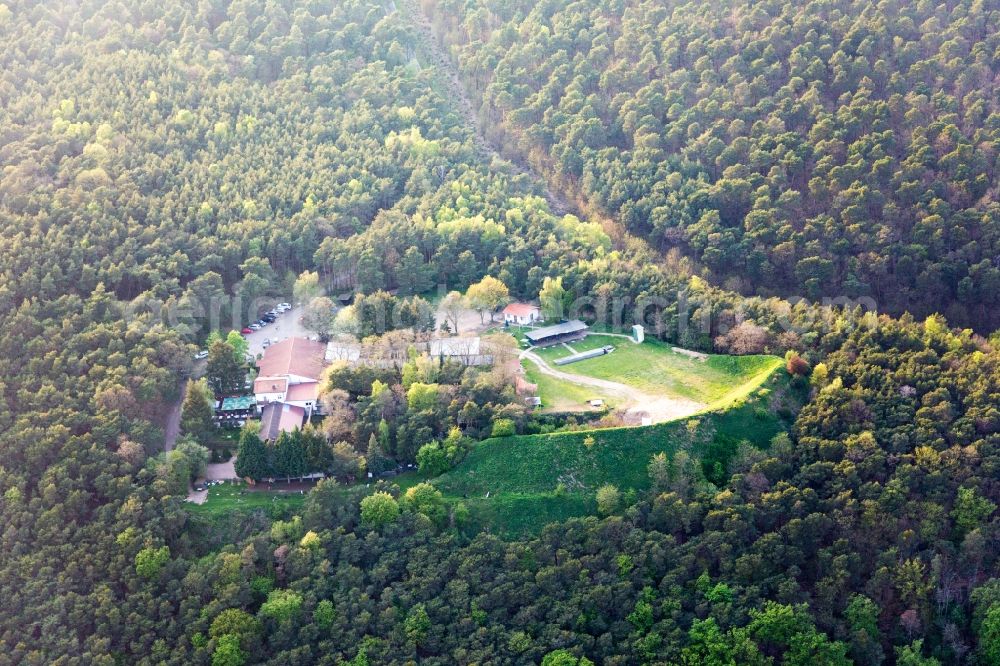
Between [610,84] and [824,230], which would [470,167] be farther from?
[824,230]

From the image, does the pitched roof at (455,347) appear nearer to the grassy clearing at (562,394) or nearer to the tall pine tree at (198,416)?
the grassy clearing at (562,394)

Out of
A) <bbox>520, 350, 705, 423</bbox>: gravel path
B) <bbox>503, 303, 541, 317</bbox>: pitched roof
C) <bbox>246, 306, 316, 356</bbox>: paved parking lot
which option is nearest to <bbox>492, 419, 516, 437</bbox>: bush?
<bbox>520, 350, 705, 423</bbox>: gravel path

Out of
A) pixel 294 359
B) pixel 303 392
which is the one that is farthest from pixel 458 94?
pixel 303 392

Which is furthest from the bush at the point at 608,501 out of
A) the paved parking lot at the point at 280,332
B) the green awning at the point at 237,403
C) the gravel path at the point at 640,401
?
the paved parking lot at the point at 280,332

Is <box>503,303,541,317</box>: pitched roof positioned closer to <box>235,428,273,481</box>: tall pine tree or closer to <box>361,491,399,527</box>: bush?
<box>361,491,399,527</box>: bush

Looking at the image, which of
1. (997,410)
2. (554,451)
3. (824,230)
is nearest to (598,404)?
(554,451)

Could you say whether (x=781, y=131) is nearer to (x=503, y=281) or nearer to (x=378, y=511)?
(x=503, y=281)
